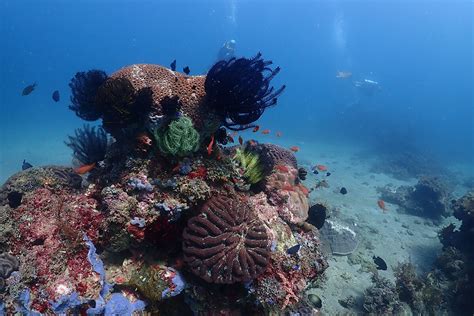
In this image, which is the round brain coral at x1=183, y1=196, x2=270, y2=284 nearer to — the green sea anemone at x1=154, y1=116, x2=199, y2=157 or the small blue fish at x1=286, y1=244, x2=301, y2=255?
the small blue fish at x1=286, y1=244, x2=301, y2=255

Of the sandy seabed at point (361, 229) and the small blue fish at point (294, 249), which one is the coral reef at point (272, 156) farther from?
the sandy seabed at point (361, 229)

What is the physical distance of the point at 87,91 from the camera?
6762 millimetres

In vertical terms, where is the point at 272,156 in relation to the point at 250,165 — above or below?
above

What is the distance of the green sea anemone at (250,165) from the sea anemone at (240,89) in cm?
76

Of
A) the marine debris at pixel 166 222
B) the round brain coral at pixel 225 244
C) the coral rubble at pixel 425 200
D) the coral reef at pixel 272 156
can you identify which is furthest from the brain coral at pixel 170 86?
the coral rubble at pixel 425 200

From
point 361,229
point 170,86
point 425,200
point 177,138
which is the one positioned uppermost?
point 425,200

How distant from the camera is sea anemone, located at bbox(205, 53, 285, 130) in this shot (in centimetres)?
569

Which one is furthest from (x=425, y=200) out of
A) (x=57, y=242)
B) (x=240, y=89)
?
(x=57, y=242)

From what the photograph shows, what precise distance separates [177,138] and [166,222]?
4.86 ft

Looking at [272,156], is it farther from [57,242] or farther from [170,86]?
[57,242]

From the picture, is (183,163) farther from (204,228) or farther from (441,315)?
(441,315)

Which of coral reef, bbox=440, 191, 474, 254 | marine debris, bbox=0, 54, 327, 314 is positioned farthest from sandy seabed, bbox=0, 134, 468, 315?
marine debris, bbox=0, 54, 327, 314

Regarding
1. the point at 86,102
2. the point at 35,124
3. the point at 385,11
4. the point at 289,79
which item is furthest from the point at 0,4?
the point at 385,11

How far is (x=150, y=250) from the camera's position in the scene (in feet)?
17.5
